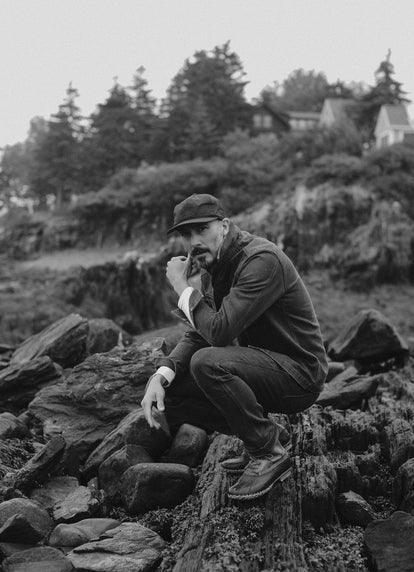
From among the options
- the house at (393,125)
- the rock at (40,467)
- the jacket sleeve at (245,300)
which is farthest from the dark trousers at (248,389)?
the house at (393,125)

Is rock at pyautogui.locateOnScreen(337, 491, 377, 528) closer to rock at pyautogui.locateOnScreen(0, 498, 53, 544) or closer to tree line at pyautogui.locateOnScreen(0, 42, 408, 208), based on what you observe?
rock at pyautogui.locateOnScreen(0, 498, 53, 544)

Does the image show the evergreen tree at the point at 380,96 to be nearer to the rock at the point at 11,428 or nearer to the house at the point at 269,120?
the house at the point at 269,120

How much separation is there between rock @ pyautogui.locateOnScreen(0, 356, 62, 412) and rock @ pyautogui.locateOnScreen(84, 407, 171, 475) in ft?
5.63

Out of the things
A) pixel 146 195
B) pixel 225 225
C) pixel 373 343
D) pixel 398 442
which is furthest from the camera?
pixel 146 195

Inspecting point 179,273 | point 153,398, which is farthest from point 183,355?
point 179,273

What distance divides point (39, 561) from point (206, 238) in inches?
81.0

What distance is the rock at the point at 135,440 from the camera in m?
4.63

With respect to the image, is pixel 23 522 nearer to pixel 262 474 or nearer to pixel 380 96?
pixel 262 474

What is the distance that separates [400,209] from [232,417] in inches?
892

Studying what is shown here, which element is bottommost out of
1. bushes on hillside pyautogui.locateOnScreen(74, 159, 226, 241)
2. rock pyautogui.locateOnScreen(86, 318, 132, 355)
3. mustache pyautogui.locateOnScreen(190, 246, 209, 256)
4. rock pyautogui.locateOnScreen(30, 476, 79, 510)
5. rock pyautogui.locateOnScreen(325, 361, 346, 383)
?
rock pyautogui.locateOnScreen(325, 361, 346, 383)

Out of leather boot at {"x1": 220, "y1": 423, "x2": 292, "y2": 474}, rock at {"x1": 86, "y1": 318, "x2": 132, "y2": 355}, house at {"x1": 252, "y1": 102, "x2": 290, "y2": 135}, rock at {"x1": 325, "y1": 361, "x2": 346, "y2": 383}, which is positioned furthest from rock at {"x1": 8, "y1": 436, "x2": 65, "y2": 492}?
house at {"x1": 252, "y1": 102, "x2": 290, "y2": 135}

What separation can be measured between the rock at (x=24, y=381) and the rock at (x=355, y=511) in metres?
3.54

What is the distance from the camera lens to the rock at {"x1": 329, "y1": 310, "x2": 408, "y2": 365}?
26.8 feet

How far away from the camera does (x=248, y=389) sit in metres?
3.58
